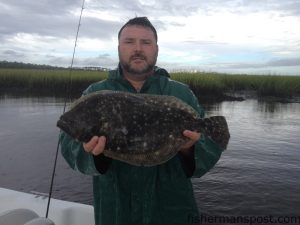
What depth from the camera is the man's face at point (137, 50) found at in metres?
3.54

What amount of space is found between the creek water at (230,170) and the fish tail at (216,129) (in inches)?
209

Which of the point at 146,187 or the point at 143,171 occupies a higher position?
Answer: the point at 143,171

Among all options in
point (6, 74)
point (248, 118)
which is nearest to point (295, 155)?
point (248, 118)

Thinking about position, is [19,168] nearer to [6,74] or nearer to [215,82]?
[215,82]

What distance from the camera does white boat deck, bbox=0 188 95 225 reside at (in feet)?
17.5

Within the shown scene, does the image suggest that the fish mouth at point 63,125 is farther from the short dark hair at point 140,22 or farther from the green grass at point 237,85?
the green grass at point 237,85

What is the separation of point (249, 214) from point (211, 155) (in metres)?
5.29

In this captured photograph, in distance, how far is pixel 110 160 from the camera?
11.0ft

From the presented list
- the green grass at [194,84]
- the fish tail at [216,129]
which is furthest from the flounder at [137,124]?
the green grass at [194,84]

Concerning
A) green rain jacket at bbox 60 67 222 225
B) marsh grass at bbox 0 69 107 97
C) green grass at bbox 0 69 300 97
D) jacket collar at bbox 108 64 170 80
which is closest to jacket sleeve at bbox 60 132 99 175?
green rain jacket at bbox 60 67 222 225

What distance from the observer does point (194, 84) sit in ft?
96.3

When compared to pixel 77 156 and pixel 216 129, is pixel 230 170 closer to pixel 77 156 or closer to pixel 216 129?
pixel 216 129

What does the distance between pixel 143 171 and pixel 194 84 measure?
26.2 meters

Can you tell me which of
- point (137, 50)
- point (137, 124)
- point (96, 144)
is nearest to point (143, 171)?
point (137, 124)
